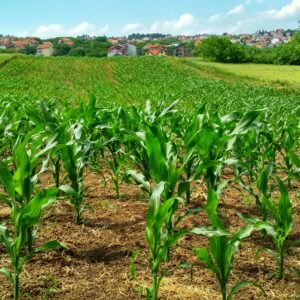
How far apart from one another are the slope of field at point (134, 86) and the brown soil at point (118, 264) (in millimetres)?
11874

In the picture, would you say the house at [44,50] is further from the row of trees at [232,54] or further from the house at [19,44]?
the row of trees at [232,54]

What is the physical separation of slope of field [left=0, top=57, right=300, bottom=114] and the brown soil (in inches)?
467

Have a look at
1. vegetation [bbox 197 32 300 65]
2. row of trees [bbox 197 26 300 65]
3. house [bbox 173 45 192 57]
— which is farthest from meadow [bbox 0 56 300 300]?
house [bbox 173 45 192 57]

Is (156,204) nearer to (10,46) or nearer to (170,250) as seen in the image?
(170,250)

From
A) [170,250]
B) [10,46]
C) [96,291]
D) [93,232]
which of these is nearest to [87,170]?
[93,232]

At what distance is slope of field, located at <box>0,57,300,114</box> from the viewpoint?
20.9 m

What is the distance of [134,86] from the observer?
29.3m

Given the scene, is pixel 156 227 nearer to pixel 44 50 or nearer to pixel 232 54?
pixel 232 54

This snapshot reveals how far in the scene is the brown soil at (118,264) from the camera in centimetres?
297

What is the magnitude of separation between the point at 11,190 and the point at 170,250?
1.38 meters

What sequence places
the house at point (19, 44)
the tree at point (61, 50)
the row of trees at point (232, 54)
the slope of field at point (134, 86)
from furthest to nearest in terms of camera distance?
the house at point (19, 44), the tree at point (61, 50), the row of trees at point (232, 54), the slope of field at point (134, 86)

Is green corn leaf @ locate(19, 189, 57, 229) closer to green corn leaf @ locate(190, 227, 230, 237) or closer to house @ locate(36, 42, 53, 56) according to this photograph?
green corn leaf @ locate(190, 227, 230, 237)

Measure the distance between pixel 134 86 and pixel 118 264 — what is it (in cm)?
2642

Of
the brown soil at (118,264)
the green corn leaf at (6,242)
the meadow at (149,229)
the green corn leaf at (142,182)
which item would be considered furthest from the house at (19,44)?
the green corn leaf at (6,242)
